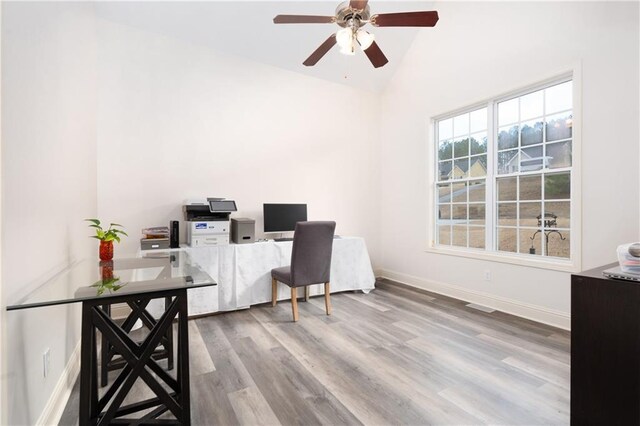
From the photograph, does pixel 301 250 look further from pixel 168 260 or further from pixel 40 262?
pixel 40 262

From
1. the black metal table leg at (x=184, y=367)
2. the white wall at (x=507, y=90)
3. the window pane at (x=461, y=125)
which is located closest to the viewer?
the black metal table leg at (x=184, y=367)

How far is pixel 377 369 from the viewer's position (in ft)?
6.93

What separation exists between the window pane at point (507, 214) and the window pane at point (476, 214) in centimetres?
20

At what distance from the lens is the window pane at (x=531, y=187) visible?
3090 mm

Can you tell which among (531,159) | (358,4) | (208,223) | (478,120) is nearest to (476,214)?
(531,159)

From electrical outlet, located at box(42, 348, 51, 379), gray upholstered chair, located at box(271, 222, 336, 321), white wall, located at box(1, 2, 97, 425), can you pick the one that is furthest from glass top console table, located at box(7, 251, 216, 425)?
gray upholstered chair, located at box(271, 222, 336, 321)

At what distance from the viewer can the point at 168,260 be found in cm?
215

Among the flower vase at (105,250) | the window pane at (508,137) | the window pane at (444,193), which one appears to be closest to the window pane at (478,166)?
the window pane at (508,137)

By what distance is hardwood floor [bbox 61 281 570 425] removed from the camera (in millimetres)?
1659

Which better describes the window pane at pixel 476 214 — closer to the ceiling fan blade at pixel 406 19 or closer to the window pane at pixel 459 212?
the window pane at pixel 459 212

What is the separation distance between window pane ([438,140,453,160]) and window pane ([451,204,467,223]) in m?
0.66

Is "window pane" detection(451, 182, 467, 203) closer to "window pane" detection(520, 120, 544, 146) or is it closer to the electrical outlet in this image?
"window pane" detection(520, 120, 544, 146)

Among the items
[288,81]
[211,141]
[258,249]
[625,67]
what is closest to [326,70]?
[288,81]

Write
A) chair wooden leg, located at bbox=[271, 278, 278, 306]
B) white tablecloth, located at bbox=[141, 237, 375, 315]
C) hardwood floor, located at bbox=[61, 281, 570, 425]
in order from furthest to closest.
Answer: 1. chair wooden leg, located at bbox=[271, 278, 278, 306]
2. white tablecloth, located at bbox=[141, 237, 375, 315]
3. hardwood floor, located at bbox=[61, 281, 570, 425]
